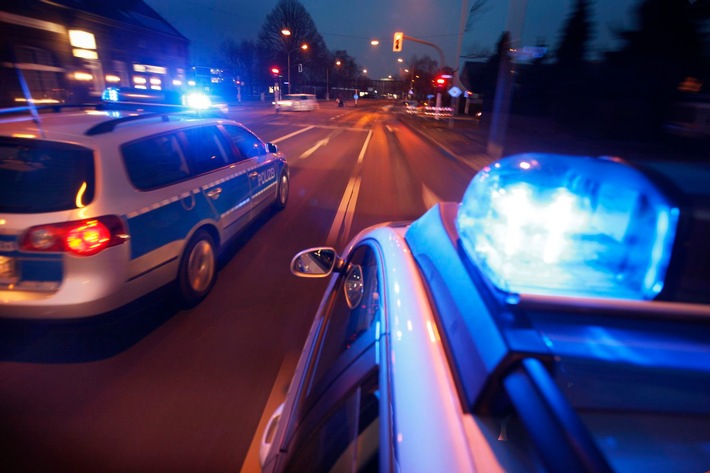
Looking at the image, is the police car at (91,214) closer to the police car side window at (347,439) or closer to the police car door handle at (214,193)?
the police car door handle at (214,193)

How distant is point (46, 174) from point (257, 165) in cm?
308

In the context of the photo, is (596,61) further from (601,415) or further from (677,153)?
(601,415)

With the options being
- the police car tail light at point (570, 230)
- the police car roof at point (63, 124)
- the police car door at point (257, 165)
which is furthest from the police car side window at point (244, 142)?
the police car tail light at point (570, 230)

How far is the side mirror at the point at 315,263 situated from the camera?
2389mm

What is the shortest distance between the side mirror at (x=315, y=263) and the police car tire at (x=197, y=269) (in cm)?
184

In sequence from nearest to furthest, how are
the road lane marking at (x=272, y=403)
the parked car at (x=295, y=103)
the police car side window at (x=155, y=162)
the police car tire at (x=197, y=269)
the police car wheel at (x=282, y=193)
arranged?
1. the road lane marking at (x=272, y=403)
2. the police car side window at (x=155, y=162)
3. the police car tire at (x=197, y=269)
4. the police car wheel at (x=282, y=193)
5. the parked car at (x=295, y=103)

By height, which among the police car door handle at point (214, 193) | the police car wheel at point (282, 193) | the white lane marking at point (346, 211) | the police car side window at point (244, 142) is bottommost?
the white lane marking at point (346, 211)

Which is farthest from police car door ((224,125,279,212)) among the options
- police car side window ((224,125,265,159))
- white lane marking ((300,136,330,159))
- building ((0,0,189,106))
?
building ((0,0,189,106))

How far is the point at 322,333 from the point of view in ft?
7.22

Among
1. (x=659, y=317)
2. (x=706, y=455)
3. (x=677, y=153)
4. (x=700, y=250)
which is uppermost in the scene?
(x=700, y=250)

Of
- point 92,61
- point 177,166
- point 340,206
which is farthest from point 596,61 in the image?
point 92,61

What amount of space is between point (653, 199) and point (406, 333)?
0.88m

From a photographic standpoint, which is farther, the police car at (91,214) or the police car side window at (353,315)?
the police car at (91,214)

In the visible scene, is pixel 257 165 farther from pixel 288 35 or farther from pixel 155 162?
pixel 288 35
